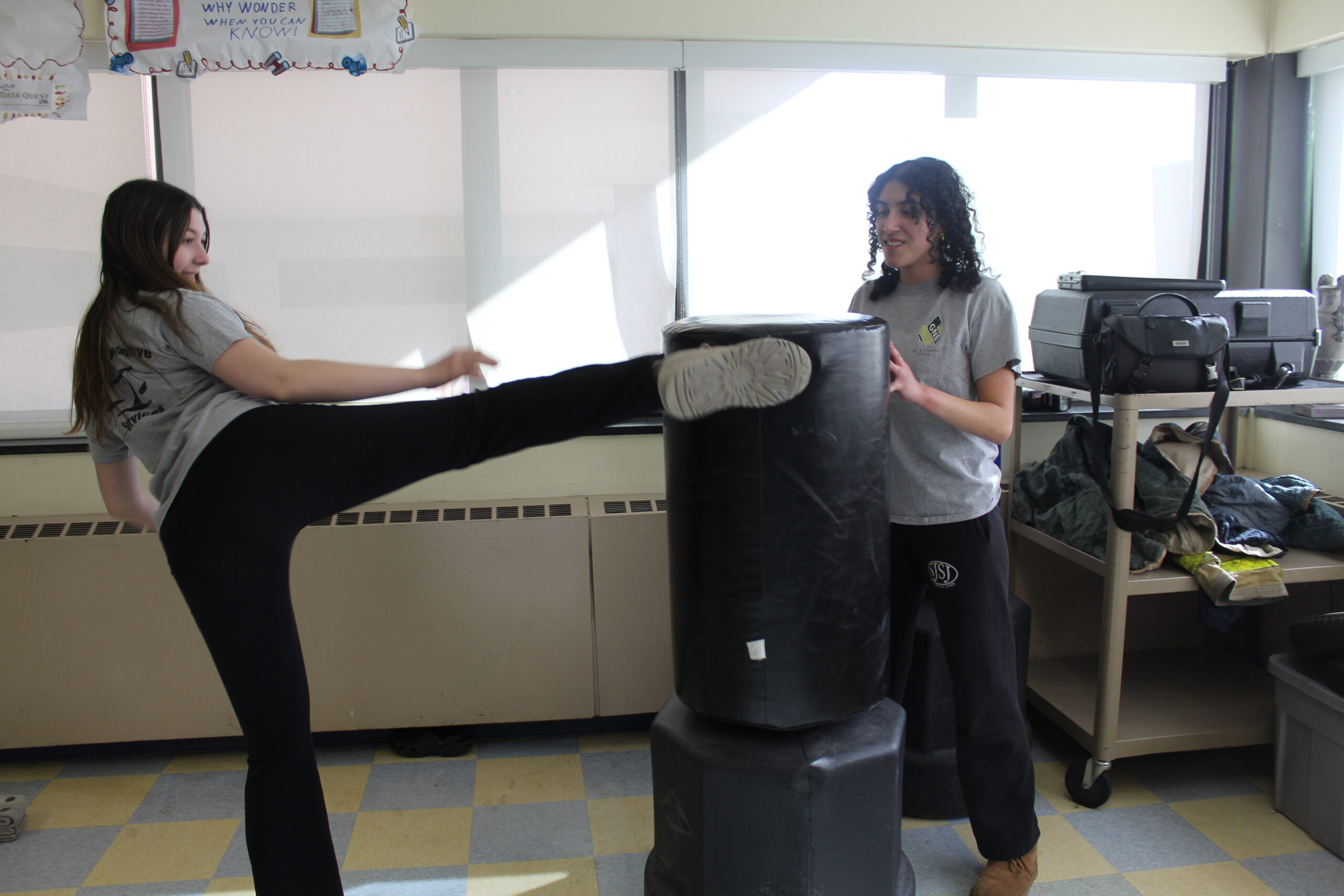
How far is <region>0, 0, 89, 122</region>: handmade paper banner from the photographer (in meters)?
2.55

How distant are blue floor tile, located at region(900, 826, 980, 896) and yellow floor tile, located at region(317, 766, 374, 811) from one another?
1.43 meters

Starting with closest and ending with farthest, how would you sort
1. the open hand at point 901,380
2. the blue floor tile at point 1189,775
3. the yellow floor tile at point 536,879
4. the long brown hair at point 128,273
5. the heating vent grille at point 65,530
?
1. the long brown hair at point 128,273
2. the open hand at point 901,380
3. the yellow floor tile at point 536,879
4. the blue floor tile at point 1189,775
5. the heating vent grille at point 65,530

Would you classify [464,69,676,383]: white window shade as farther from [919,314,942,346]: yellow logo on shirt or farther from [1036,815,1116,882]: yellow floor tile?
[1036,815,1116,882]: yellow floor tile

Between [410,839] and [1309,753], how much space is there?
2213 mm

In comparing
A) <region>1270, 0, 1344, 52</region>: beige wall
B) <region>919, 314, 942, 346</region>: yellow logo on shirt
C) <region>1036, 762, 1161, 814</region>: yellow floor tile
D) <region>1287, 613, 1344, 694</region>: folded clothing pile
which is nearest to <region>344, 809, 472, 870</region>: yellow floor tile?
<region>1036, 762, 1161, 814</region>: yellow floor tile

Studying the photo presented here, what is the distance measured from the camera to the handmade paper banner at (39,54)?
2.55 metres

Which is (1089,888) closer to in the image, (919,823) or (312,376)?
(919,823)

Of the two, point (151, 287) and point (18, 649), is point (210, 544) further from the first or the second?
point (18, 649)

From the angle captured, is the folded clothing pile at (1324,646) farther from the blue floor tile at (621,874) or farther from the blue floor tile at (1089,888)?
the blue floor tile at (621,874)

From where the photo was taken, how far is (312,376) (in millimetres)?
1556

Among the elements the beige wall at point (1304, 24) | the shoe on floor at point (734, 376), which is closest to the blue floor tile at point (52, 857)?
the shoe on floor at point (734, 376)

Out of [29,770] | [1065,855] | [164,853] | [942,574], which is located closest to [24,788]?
[29,770]

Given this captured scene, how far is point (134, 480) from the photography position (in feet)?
6.26

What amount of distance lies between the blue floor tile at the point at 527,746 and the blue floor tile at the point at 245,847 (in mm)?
447
